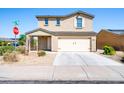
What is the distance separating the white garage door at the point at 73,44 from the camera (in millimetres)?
31312

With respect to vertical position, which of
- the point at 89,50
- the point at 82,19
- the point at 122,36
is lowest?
the point at 89,50

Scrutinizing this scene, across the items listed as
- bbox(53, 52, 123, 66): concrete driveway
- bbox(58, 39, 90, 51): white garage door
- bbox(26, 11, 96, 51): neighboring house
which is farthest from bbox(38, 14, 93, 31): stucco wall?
bbox(53, 52, 123, 66): concrete driveway

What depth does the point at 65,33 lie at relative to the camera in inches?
1243

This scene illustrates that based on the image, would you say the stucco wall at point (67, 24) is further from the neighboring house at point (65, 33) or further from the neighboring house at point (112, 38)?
the neighboring house at point (112, 38)

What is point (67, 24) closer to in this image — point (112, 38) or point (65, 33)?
point (65, 33)

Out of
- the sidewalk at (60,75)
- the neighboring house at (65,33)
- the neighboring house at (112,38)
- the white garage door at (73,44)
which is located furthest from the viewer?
the neighboring house at (112,38)

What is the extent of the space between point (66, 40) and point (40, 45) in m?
4.81

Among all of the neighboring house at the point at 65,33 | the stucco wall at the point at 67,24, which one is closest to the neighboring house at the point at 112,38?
the neighboring house at the point at 65,33

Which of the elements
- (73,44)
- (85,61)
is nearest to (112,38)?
(73,44)
